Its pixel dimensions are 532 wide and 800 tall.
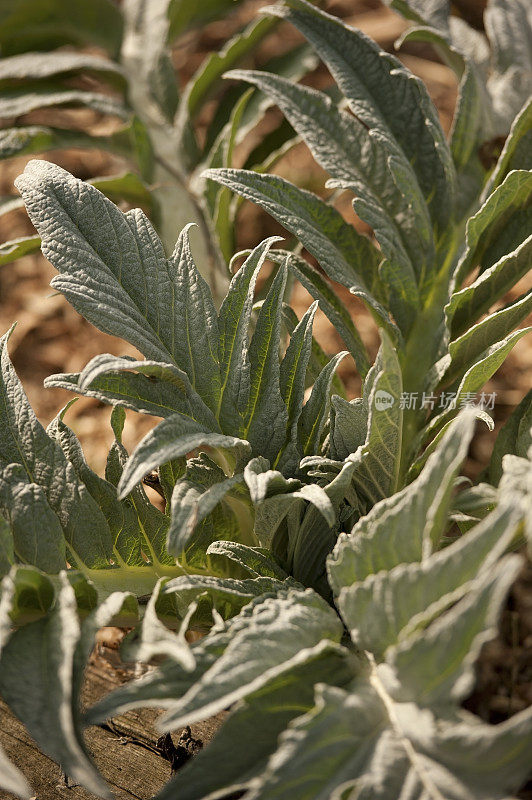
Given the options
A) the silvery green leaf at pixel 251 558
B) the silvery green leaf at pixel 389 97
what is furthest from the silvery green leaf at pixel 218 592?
the silvery green leaf at pixel 389 97

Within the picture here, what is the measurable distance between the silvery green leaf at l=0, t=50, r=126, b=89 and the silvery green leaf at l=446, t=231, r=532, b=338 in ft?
Answer: 2.70

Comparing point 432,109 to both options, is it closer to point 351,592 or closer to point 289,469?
point 289,469

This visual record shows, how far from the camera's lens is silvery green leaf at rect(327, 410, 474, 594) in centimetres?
55

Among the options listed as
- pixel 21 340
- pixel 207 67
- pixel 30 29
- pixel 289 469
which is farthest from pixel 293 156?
pixel 289 469

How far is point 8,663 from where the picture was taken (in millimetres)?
593

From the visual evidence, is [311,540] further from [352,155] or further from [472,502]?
[352,155]

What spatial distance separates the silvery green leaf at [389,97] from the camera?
98 cm

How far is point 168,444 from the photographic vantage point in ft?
2.17

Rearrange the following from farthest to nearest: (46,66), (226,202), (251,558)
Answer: (46,66), (226,202), (251,558)

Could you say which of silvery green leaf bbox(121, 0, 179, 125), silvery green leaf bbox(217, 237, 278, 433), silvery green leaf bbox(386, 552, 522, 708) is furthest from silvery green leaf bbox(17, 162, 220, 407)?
silvery green leaf bbox(121, 0, 179, 125)

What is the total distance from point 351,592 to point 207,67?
1044 millimetres

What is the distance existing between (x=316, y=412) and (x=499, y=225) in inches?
13.8

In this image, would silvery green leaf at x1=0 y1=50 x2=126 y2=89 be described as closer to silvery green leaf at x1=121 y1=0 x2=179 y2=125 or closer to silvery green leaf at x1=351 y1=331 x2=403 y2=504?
silvery green leaf at x1=121 y1=0 x2=179 y2=125

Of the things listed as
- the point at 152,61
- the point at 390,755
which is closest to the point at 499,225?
the point at 390,755
